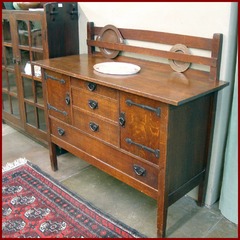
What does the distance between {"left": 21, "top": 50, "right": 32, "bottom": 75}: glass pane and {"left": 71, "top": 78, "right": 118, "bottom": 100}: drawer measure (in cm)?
89

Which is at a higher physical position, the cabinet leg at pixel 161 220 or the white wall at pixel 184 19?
the white wall at pixel 184 19

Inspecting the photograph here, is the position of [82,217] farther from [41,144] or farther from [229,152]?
[41,144]

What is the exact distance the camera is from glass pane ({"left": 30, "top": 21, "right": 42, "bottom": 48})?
235 cm

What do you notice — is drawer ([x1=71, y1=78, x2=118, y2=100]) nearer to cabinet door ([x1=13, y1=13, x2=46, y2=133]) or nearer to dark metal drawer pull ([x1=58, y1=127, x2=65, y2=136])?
dark metal drawer pull ([x1=58, y1=127, x2=65, y2=136])

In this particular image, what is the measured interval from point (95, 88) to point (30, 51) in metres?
1.04

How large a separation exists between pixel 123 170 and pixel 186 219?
50cm

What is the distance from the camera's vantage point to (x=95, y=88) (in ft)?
A: 5.74

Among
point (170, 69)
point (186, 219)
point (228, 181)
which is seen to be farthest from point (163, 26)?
point (186, 219)

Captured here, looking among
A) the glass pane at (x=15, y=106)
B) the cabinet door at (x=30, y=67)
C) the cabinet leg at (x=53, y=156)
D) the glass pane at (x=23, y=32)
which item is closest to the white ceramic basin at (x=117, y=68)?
the cabinet door at (x=30, y=67)

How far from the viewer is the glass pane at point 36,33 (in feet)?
7.70

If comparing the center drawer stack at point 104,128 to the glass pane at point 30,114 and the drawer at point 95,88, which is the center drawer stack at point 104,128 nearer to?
the drawer at point 95,88

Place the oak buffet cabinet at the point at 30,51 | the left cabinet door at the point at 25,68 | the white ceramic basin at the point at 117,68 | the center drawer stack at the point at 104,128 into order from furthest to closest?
the left cabinet door at the point at 25,68, the oak buffet cabinet at the point at 30,51, the white ceramic basin at the point at 117,68, the center drawer stack at the point at 104,128

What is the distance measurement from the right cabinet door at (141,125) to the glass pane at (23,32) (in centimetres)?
132

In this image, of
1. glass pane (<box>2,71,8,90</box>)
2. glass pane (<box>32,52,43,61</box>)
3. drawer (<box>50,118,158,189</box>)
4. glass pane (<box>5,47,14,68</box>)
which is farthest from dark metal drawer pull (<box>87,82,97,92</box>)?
glass pane (<box>2,71,8,90</box>)
